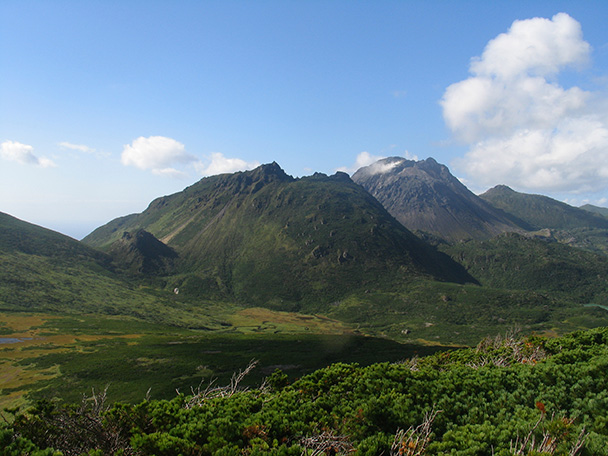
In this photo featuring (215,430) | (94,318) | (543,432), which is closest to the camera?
(543,432)

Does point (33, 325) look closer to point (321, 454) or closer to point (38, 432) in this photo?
point (38, 432)

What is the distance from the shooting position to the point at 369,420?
21594mm

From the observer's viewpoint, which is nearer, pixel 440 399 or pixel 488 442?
pixel 488 442

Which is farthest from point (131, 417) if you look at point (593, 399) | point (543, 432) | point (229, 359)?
point (229, 359)

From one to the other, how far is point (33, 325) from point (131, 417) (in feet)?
536

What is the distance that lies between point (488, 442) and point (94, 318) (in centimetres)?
19731

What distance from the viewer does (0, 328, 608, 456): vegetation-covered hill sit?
55.6 feet

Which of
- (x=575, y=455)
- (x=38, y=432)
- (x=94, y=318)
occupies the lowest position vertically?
(x=94, y=318)

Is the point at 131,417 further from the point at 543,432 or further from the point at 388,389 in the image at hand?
the point at 543,432

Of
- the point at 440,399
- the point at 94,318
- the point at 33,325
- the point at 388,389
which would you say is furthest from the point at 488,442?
the point at 94,318

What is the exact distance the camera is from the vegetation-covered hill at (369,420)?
16953 mm

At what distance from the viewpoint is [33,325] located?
Answer: 14175cm

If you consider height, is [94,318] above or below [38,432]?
below

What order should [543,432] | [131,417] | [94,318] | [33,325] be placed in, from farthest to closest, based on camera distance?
[94,318], [33,325], [131,417], [543,432]
